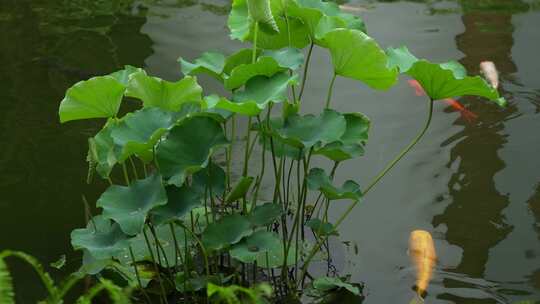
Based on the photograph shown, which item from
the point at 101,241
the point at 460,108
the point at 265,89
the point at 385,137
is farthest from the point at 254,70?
the point at 460,108

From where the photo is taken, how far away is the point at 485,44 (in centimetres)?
369

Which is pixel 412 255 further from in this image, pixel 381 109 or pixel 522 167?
pixel 381 109

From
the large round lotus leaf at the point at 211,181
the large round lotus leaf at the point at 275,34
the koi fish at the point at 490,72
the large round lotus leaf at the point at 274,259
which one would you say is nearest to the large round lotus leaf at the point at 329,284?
the large round lotus leaf at the point at 274,259

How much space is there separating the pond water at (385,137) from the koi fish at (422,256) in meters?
0.03

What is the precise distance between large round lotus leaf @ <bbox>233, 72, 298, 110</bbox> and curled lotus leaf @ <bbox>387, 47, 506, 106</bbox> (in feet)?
0.99

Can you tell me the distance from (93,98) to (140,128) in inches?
5.9

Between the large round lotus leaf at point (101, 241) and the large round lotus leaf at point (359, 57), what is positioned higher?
the large round lotus leaf at point (359, 57)

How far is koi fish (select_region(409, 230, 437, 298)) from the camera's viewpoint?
2.34 metres

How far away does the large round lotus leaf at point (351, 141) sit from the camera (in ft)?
6.66

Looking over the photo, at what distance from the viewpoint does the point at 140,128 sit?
188 centimetres

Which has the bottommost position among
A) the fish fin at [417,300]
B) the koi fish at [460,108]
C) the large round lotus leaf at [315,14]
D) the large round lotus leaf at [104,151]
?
the fish fin at [417,300]

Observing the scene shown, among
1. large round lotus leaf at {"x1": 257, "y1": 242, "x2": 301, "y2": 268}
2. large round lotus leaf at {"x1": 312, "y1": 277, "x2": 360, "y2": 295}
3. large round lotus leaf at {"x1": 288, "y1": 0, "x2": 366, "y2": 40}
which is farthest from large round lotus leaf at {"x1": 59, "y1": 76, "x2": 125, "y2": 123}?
large round lotus leaf at {"x1": 312, "y1": 277, "x2": 360, "y2": 295}

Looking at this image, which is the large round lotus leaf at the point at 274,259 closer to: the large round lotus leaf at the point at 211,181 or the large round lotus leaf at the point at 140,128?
the large round lotus leaf at the point at 211,181

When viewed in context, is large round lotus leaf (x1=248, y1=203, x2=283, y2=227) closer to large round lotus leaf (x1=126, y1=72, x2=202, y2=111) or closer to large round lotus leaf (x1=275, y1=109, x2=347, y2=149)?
large round lotus leaf (x1=275, y1=109, x2=347, y2=149)
